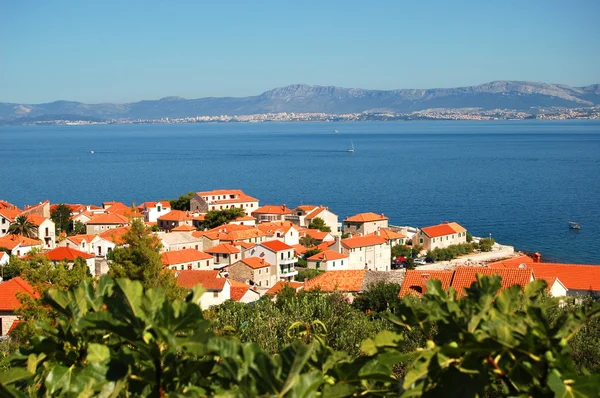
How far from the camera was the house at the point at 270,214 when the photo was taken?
51844 millimetres

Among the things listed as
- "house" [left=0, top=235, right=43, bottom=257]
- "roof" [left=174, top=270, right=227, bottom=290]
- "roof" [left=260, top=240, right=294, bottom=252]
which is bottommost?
"roof" [left=260, top=240, right=294, bottom=252]

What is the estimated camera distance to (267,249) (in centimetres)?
3491

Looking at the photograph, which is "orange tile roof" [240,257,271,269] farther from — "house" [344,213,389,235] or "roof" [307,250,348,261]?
"house" [344,213,389,235]

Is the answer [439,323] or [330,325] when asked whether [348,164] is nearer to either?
[330,325]

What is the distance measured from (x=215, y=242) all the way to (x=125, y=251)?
86.1 ft

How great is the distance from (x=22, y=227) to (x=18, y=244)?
3858 millimetres

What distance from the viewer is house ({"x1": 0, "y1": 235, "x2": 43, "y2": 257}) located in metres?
34.7

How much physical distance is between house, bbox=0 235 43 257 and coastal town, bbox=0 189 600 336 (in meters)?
0.06

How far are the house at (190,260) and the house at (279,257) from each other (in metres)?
2.27

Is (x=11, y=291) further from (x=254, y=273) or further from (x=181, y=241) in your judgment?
(x=181, y=241)

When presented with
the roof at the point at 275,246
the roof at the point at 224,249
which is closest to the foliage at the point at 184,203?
the roof at the point at 224,249

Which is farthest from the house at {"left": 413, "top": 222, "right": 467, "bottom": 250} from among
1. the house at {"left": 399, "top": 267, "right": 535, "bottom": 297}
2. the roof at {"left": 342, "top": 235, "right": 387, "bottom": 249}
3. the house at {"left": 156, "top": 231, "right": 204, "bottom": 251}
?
the house at {"left": 399, "top": 267, "right": 535, "bottom": 297}

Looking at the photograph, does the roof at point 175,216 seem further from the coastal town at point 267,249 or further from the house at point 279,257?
the house at point 279,257

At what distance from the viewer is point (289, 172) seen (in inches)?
3954
